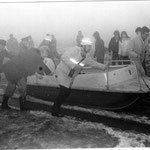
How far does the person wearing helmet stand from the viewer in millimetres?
3451

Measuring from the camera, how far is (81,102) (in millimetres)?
3766

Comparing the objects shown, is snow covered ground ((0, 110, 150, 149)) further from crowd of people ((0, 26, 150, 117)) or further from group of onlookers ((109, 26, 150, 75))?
group of onlookers ((109, 26, 150, 75))

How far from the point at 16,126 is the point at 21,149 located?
15.7 inches

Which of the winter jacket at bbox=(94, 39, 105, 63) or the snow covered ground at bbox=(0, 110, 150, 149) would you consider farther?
the winter jacket at bbox=(94, 39, 105, 63)

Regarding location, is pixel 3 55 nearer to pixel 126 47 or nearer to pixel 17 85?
pixel 17 85

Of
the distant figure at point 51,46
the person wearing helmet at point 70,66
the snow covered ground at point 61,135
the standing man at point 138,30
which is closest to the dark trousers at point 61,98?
the person wearing helmet at point 70,66

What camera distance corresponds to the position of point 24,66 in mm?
3691

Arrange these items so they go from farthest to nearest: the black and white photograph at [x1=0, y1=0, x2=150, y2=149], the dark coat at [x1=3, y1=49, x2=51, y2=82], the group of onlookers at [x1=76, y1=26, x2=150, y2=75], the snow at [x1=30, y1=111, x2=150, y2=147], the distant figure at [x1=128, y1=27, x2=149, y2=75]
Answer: the distant figure at [x1=128, y1=27, x2=149, y2=75] < the dark coat at [x1=3, y1=49, x2=51, y2=82] < the group of onlookers at [x1=76, y1=26, x2=150, y2=75] < the black and white photograph at [x1=0, y1=0, x2=150, y2=149] < the snow at [x1=30, y1=111, x2=150, y2=147]

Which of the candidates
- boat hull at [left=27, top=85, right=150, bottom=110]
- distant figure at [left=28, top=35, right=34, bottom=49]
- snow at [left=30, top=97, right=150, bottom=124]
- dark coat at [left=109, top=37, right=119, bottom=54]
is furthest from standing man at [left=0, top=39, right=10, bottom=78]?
dark coat at [left=109, top=37, right=119, bottom=54]

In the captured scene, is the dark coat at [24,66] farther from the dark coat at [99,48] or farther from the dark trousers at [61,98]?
the dark coat at [99,48]

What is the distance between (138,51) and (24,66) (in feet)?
5.53

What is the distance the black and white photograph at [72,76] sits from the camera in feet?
10.5

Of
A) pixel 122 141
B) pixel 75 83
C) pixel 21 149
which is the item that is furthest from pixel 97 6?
pixel 21 149

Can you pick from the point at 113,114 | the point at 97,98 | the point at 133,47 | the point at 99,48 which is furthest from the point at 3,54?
the point at 133,47
